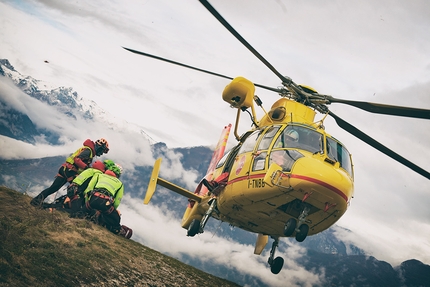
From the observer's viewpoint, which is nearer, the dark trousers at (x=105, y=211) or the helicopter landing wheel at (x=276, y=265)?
the dark trousers at (x=105, y=211)

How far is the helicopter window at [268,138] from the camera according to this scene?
10.6 meters

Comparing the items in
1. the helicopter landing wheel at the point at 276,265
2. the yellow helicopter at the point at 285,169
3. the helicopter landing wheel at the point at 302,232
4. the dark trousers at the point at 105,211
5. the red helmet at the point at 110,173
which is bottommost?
the dark trousers at the point at 105,211

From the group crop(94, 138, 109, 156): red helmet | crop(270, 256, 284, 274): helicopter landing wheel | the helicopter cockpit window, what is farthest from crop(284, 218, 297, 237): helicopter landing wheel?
crop(94, 138, 109, 156): red helmet

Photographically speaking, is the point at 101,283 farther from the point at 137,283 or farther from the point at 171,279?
the point at 171,279

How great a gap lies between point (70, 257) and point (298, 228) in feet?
18.2

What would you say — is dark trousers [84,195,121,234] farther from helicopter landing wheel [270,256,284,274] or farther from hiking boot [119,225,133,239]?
helicopter landing wheel [270,256,284,274]

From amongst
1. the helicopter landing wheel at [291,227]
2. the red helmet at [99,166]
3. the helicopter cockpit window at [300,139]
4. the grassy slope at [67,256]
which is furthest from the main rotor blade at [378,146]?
the red helmet at [99,166]

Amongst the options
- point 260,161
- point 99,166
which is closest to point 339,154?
point 260,161

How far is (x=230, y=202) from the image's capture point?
11.2 metres

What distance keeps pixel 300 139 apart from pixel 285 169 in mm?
1334

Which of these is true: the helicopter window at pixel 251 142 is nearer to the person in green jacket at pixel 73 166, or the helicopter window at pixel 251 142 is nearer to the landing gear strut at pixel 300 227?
the landing gear strut at pixel 300 227

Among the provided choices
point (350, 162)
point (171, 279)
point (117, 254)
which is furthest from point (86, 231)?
point (350, 162)

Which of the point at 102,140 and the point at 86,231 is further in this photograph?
the point at 102,140

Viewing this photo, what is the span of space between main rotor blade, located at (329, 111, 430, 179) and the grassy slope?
20.5ft
